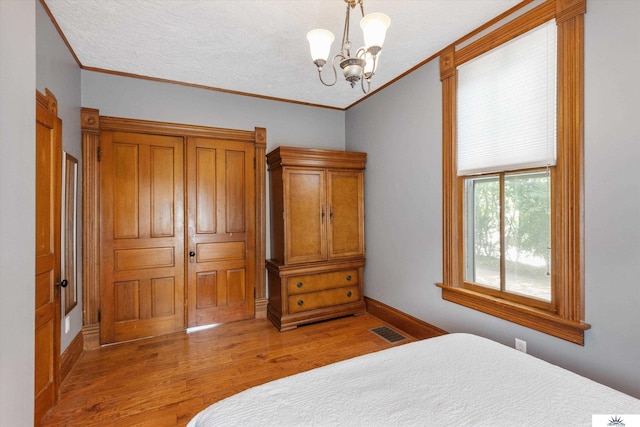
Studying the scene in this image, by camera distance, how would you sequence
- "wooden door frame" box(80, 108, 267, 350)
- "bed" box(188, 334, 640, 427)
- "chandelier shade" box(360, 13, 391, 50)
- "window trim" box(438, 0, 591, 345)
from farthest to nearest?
1. "wooden door frame" box(80, 108, 267, 350)
2. "window trim" box(438, 0, 591, 345)
3. "chandelier shade" box(360, 13, 391, 50)
4. "bed" box(188, 334, 640, 427)

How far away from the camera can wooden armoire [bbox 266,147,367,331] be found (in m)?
3.27

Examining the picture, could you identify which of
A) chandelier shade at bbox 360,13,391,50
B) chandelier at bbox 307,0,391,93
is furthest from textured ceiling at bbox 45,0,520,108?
chandelier shade at bbox 360,13,391,50

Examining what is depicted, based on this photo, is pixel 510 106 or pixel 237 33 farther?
pixel 237 33

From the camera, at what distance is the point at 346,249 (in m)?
3.60

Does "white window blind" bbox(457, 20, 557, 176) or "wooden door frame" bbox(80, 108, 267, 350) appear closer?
"white window blind" bbox(457, 20, 557, 176)

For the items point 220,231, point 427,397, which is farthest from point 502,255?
point 220,231

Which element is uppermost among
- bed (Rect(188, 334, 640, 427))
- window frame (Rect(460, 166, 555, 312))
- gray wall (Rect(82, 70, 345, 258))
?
gray wall (Rect(82, 70, 345, 258))

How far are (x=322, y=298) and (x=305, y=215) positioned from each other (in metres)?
1.00

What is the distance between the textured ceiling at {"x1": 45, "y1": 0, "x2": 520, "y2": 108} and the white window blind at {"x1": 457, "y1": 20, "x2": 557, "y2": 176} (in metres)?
0.32

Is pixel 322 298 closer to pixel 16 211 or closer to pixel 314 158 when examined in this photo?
pixel 314 158

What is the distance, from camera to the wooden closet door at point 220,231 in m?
3.27

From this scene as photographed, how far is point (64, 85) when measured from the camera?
2.39m

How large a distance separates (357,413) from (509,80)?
2.34 meters

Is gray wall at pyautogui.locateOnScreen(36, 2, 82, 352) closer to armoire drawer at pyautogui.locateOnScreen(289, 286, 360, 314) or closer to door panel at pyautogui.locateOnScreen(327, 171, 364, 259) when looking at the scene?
armoire drawer at pyautogui.locateOnScreen(289, 286, 360, 314)
